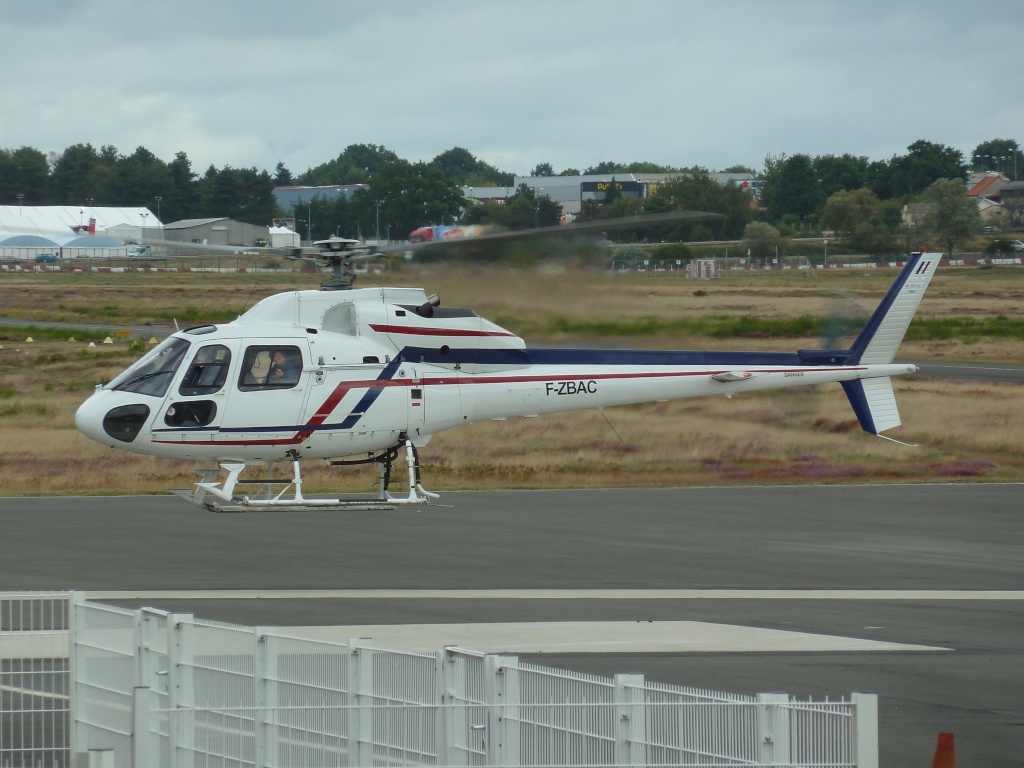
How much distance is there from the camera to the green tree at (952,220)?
64556 mm

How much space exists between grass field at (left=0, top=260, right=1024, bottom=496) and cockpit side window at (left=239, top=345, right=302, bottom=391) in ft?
6.19

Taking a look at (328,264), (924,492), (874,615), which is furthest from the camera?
(924,492)

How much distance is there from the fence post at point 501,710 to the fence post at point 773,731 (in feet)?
3.89

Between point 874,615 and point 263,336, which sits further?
point 263,336

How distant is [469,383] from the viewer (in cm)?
1662

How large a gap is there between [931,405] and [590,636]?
22474 mm

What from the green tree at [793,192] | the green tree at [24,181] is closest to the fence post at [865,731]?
the green tree at [793,192]

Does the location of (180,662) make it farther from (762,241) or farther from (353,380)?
(762,241)

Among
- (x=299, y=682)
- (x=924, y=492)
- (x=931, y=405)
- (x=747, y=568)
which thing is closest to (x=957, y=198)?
(x=931, y=405)

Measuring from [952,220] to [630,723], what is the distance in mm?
65022

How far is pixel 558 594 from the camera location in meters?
14.7

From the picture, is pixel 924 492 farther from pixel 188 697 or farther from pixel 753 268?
pixel 753 268

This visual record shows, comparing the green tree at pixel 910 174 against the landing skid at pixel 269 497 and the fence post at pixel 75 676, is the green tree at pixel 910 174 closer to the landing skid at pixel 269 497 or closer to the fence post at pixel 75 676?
the landing skid at pixel 269 497

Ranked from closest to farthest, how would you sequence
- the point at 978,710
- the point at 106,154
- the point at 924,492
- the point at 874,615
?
the point at 978,710 < the point at 874,615 < the point at 924,492 < the point at 106,154
